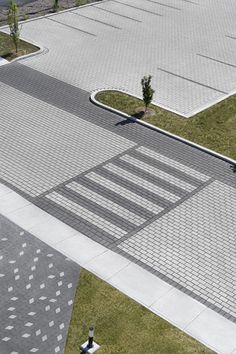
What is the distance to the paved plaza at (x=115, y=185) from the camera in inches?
613

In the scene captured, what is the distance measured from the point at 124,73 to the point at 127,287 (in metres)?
16.8

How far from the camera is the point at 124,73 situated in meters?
29.5

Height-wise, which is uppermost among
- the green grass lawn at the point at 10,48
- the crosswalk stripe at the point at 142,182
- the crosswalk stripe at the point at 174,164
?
the crosswalk stripe at the point at 174,164

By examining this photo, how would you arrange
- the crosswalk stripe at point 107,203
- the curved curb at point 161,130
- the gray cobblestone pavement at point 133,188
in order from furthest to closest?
1. the curved curb at point 161,130
2. the crosswalk stripe at point 107,203
3. the gray cobblestone pavement at point 133,188

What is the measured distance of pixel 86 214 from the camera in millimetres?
18406

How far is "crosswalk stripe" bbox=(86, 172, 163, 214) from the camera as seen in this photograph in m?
19.0

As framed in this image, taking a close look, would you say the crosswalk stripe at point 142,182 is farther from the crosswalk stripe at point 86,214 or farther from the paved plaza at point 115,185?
the crosswalk stripe at point 86,214

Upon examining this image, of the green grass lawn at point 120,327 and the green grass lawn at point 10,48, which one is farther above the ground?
the green grass lawn at point 120,327

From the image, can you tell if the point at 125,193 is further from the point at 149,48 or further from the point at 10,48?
the point at 10,48

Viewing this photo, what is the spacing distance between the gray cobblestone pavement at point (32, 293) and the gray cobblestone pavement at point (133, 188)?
175 cm

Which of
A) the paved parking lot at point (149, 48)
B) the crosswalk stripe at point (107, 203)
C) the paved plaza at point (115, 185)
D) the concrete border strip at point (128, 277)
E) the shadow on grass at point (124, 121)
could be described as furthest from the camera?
the paved parking lot at point (149, 48)

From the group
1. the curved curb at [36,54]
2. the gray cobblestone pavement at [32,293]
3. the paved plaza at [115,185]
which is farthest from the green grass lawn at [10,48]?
the gray cobblestone pavement at [32,293]

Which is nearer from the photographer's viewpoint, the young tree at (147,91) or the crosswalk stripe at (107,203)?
the crosswalk stripe at (107,203)

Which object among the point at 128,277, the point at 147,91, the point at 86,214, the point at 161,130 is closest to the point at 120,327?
the point at 128,277
